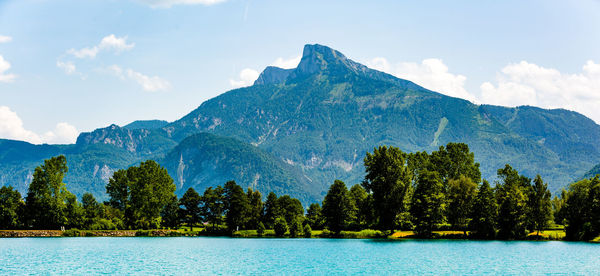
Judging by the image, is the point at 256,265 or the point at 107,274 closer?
the point at 107,274

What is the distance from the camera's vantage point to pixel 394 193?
334ft

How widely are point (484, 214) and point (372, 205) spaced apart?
2208 centimetres

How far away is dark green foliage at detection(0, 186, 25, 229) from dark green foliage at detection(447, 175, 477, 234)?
83.4 meters

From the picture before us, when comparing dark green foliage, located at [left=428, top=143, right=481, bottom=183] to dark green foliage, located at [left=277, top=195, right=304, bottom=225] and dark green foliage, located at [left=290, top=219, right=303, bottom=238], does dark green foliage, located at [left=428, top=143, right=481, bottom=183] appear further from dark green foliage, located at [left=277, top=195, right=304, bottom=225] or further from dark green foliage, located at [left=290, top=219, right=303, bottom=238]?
dark green foliage, located at [left=277, top=195, right=304, bottom=225]

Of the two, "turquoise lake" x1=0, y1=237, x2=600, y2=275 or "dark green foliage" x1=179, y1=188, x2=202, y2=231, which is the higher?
"dark green foliage" x1=179, y1=188, x2=202, y2=231

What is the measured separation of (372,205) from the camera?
109250mm

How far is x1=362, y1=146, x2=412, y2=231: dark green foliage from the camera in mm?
101625

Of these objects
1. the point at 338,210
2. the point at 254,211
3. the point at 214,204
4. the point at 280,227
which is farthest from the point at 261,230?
the point at 338,210

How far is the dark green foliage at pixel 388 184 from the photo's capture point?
102 meters

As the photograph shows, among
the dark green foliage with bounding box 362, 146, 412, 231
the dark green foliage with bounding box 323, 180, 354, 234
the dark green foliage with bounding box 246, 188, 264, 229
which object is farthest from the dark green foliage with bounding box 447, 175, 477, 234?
the dark green foliage with bounding box 246, 188, 264, 229

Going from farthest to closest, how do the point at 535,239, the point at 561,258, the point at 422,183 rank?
the point at 422,183 < the point at 535,239 < the point at 561,258

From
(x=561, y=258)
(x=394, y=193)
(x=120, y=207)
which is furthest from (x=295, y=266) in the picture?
(x=120, y=207)

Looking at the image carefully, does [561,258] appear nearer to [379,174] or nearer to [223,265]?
[223,265]

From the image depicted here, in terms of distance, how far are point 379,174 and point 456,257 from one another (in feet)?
150
